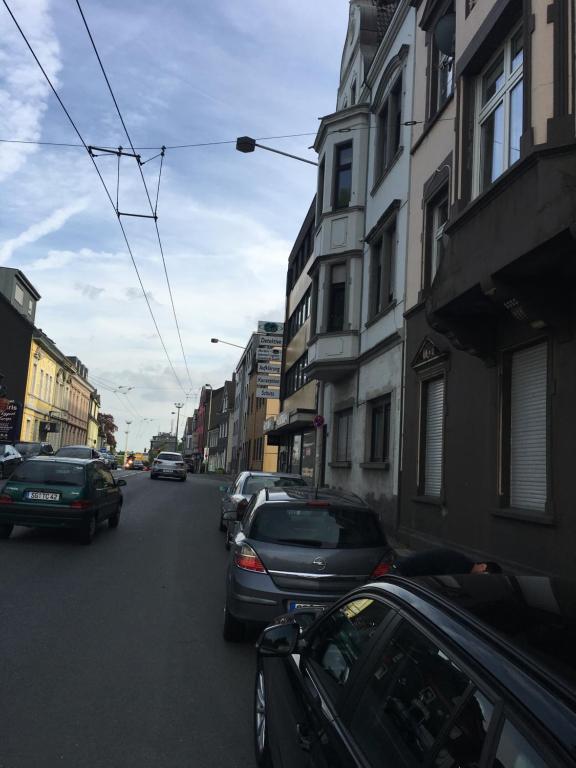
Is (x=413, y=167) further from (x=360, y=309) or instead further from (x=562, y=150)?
(x=562, y=150)

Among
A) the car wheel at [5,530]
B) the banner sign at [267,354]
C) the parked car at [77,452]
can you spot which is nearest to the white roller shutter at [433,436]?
the car wheel at [5,530]

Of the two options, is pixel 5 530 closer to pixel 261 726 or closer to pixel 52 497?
pixel 52 497

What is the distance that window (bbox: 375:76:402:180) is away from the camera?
16078 mm

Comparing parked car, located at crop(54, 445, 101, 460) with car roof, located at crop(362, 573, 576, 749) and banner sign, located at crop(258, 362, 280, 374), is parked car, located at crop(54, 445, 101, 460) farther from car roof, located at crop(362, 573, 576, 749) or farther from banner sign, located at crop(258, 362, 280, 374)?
car roof, located at crop(362, 573, 576, 749)

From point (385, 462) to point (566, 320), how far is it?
734 centimetres

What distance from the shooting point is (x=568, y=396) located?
7.50 m

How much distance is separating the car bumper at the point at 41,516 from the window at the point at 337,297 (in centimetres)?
1024

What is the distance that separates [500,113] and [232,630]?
25.8 ft

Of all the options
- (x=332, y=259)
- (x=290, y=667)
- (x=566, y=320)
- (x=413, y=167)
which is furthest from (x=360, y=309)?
(x=290, y=667)

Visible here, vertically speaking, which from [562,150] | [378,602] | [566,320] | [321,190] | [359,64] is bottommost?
[378,602]

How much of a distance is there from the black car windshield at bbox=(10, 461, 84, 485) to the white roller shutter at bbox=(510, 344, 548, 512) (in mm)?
7197

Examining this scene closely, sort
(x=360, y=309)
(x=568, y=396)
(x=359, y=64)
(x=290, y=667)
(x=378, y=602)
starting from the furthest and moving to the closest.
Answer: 1. (x=359, y=64)
2. (x=360, y=309)
3. (x=568, y=396)
4. (x=290, y=667)
5. (x=378, y=602)

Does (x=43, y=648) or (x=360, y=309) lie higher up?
(x=360, y=309)

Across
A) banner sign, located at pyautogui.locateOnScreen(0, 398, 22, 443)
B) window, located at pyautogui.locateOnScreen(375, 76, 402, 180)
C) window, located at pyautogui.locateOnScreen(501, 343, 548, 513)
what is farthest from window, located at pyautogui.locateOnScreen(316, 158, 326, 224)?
banner sign, located at pyautogui.locateOnScreen(0, 398, 22, 443)
